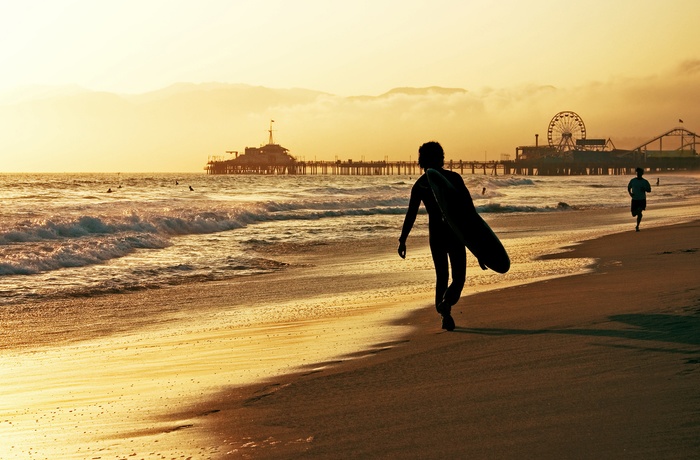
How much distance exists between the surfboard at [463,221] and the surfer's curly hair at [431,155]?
0.16m

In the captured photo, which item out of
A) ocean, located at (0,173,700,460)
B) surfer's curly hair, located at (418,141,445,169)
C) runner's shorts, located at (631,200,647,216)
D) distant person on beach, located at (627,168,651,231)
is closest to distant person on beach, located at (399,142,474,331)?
surfer's curly hair, located at (418,141,445,169)

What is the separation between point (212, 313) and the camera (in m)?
9.38

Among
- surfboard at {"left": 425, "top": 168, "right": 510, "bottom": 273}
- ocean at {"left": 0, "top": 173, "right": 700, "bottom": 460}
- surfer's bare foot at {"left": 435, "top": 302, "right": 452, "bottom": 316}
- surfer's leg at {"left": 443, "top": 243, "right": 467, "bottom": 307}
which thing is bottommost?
ocean at {"left": 0, "top": 173, "right": 700, "bottom": 460}

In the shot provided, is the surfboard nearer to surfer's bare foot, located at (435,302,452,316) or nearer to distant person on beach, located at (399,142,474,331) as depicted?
distant person on beach, located at (399,142,474,331)

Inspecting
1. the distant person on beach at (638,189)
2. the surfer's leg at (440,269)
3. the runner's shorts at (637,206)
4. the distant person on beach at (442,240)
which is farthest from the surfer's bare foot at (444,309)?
the runner's shorts at (637,206)

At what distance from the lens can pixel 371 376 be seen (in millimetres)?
5230

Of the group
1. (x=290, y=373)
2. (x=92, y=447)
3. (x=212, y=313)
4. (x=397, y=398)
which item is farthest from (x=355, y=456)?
(x=212, y=313)

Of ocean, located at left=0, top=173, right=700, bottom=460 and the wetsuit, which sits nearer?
ocean, located at left=0, top=173, right=700, bottom=460

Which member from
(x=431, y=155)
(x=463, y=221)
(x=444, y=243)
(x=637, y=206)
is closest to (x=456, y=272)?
(x=444, y=243)

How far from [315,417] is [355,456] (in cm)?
77

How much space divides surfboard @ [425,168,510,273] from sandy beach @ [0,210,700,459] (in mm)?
590

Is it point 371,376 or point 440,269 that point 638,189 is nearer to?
point 440,269

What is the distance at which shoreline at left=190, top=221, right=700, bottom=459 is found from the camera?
3.55m

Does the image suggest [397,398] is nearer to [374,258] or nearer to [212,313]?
[212,313]
